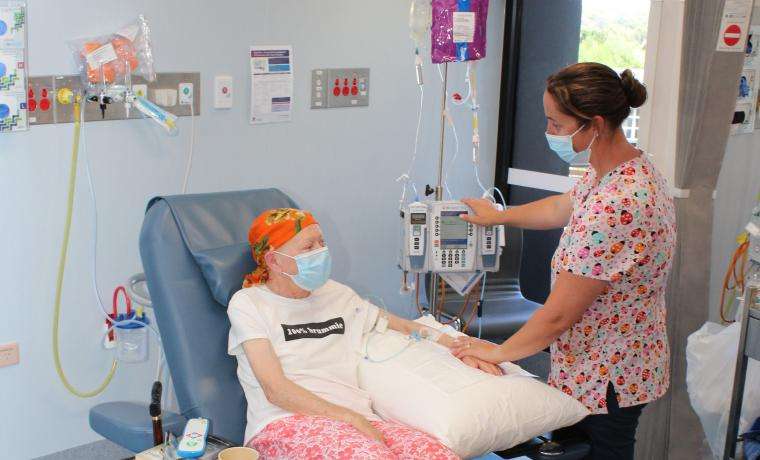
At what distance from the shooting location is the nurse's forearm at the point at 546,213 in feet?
8.31

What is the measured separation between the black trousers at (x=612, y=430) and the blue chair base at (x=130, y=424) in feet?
3.50

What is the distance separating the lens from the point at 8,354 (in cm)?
295

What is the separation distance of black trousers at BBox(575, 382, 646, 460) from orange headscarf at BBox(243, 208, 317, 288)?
929 mm

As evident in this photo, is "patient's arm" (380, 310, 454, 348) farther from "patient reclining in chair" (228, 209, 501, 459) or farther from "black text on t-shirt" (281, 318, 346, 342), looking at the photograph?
"black text on t-shirt" (281, 318, 346, 342)

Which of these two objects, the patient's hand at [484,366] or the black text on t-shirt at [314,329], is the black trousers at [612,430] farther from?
the black text on t-shirt at [314,329]

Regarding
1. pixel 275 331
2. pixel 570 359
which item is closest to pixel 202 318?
pixel 275 331

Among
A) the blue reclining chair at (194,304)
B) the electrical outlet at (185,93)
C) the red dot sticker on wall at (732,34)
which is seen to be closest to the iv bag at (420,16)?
the electrical outlet at (185,93)

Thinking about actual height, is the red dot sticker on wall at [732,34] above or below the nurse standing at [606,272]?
above

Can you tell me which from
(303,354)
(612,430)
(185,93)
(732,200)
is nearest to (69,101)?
(185,93)

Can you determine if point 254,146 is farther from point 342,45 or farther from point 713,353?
point 713,353

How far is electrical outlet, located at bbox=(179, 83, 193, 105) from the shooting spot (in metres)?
3.21

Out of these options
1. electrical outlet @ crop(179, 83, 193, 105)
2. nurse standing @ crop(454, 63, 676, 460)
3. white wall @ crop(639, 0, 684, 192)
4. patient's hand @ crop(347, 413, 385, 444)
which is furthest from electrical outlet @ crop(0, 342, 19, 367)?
white wall @ crop(639, 0, 684, 192)

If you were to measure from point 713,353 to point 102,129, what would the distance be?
2.25m

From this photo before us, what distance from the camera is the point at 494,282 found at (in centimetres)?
390
